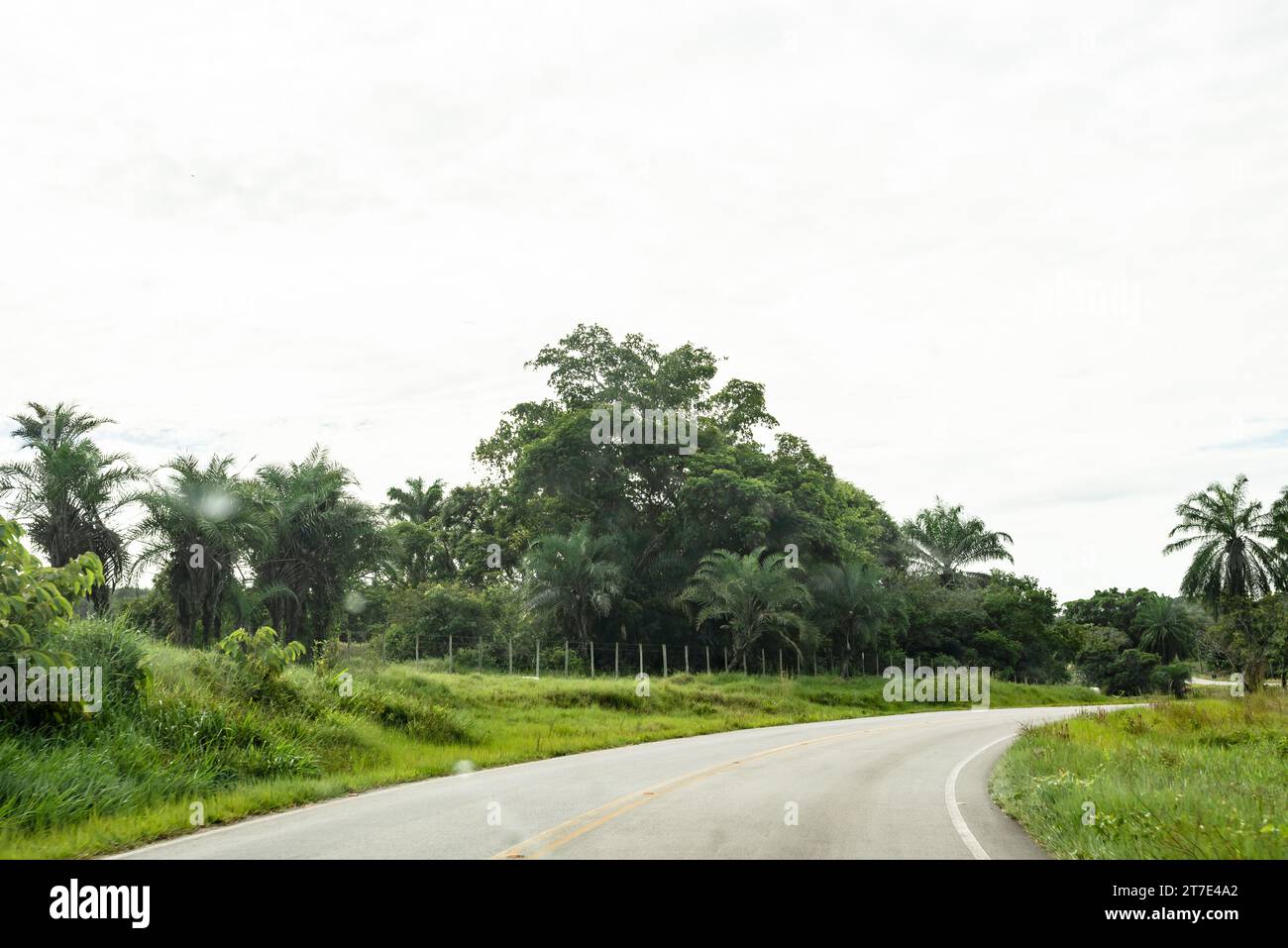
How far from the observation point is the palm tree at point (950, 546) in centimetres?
7706

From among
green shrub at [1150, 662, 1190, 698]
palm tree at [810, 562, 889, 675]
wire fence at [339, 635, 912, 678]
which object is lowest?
green shrub at [1150, 662, 1190, 698]

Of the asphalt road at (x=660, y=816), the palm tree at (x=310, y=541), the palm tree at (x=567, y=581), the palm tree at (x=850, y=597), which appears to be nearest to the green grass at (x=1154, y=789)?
the asphalt road at (x=660, y=816)

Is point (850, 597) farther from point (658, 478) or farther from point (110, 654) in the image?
point (110, 654)

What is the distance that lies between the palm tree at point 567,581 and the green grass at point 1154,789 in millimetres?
21633

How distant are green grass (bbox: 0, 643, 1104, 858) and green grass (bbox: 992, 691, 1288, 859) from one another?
8.67 meters

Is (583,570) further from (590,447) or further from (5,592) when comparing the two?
(5,592)

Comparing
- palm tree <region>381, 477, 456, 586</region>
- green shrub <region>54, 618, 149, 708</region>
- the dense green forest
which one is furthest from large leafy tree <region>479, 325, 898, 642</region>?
green shrub <region>54, 618, 149, 708</region>

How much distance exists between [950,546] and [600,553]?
42459 mm

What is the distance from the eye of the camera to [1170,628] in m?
78.8

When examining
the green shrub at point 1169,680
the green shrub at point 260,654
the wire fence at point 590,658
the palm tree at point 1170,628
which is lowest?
the green shrub at point 1169,680

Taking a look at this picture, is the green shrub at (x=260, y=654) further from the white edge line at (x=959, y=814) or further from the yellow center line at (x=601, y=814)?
the white edge line at (x=959, y=814)

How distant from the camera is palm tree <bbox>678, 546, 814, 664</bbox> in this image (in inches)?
1592

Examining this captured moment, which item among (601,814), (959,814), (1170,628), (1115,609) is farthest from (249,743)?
(1115,609)

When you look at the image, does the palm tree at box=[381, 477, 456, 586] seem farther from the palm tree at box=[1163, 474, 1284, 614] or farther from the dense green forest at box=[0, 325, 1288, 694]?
the palm tree at box=[1163, 474, 1284, 614]
